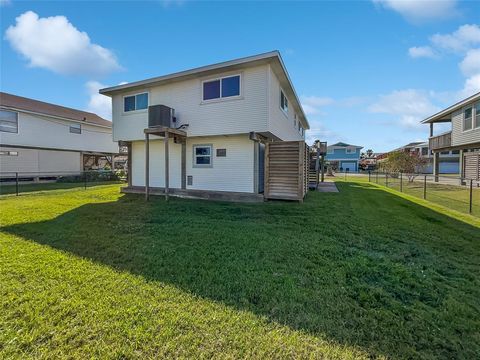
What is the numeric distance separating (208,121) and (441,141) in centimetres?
2150

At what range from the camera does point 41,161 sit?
19266mm

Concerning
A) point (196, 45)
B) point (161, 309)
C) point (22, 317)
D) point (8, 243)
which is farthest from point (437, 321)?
point (196, 45)

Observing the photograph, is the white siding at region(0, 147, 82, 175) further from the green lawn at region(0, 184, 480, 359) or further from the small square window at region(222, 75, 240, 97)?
the small square window at region(222, 75, 240, 97)

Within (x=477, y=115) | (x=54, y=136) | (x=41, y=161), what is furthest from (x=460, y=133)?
(x=41, y=161)

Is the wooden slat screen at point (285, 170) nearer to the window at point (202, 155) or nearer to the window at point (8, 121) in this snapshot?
the window at point (202, 155)

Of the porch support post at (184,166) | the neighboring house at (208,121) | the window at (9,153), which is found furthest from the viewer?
the window at (9,153)

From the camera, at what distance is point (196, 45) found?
→ 12.2 metres

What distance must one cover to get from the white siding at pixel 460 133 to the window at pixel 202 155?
57.2 ft

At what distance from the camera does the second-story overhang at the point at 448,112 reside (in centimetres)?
1614

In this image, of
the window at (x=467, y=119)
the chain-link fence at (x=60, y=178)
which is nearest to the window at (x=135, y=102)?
the chain-link fence at (x=60, y=178)

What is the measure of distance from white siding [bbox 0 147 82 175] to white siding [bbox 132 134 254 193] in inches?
463

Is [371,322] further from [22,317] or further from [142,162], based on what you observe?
[142,162]

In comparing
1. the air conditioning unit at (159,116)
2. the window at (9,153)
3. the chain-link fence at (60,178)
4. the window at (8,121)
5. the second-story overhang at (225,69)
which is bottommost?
the chain-link fence at (60,178)

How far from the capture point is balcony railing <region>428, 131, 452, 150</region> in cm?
2001
